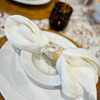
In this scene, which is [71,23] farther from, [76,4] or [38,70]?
[38,70]

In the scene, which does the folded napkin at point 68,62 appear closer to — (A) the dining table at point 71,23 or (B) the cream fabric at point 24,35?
(B) the cream fabric at point 24,35

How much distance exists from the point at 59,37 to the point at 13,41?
198 mm

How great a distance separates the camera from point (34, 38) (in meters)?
0.26

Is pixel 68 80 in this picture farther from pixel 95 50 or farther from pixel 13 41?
pixel 95 50

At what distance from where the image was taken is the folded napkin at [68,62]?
0.75 ft

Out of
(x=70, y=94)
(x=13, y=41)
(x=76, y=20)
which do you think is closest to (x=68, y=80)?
(x=70, y=94)

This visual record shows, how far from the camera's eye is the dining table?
17.7 inches

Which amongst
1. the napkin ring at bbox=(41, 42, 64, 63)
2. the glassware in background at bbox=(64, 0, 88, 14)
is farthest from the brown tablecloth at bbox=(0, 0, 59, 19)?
the napkin ring at bbox=(41, 42, 64, 63)

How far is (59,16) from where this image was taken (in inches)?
16.6

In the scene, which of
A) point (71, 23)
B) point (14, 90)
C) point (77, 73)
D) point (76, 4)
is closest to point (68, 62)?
point (77, 73)

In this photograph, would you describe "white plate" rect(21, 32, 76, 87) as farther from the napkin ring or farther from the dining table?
the dining table

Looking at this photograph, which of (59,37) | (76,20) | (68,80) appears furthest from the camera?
(76,20)

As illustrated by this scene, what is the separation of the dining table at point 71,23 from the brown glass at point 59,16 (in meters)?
0.03

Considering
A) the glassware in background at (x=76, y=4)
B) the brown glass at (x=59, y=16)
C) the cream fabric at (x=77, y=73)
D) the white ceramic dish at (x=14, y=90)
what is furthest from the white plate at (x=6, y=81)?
the glassware in background at (x=76, y=4)
